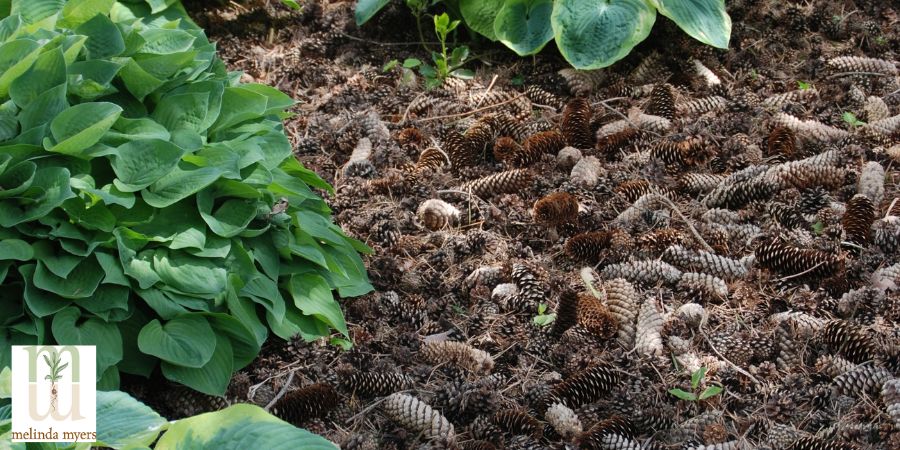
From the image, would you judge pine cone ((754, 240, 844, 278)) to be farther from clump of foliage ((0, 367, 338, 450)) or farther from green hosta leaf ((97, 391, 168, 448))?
green hosta leaf ((97, 391, 168, 448))

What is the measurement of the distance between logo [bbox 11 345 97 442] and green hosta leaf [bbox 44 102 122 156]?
2.71ft

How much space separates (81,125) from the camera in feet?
7.50

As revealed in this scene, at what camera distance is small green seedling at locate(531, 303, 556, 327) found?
2.64 m

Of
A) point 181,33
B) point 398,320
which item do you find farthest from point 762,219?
point 181,33

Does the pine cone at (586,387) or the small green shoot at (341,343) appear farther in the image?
the small green shoot at (341,343)

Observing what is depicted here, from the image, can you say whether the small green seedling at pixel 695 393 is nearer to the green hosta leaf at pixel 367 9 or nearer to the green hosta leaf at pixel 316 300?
the green hosta leaf at pixel 316 300

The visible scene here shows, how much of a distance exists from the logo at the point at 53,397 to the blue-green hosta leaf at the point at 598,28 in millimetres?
2415

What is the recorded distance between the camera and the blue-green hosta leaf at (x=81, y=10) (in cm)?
262

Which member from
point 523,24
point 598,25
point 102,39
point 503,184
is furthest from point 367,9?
point 102,39

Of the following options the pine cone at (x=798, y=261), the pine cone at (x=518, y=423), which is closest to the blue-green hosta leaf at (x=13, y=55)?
the pine cone at (x=518, y=423)

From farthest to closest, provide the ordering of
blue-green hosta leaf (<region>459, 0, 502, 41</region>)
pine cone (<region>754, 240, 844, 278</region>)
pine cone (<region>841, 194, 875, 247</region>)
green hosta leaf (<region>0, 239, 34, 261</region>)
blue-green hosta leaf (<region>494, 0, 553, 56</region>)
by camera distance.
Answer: blue-green hosta leaf (<region>459, 0, 502, 41</region>) < blue-green hosta leaf (<region>494, 0, 553, 56</region>) < pine cone (<region>841, 194, 875, 247</region>) < pine cone (<region>754, 240, 844, 278</region>) < green hosta leaf (<region>0, 239, 34, 261</region>)

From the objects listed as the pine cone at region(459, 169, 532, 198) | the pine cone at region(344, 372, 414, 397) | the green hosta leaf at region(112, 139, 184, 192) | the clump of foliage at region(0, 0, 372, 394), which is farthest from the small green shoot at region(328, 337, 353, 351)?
the pine cone at region(459, 169, 532, 198)

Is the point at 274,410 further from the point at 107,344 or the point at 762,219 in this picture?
the point at 762,219

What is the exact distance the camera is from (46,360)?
1484 millimetres
